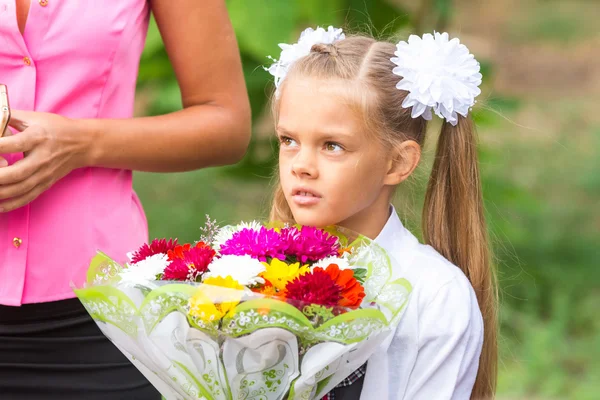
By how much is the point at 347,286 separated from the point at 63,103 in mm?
786

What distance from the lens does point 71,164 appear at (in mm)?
2025

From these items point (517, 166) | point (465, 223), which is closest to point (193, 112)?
point (465, 223)

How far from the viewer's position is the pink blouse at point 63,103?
2014 millimetres

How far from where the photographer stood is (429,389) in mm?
2047

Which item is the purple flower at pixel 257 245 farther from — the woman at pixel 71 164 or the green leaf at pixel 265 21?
the green leaf at pixel 265 21

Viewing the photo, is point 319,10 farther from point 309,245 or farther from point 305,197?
point 309,245

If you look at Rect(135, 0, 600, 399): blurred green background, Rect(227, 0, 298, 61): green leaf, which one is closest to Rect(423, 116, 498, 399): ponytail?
Rect(135, 0, 600, 399): blurred green background

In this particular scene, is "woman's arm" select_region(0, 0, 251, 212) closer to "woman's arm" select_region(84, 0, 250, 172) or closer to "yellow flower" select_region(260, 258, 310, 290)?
"woman's arm" select_region(84, 0, 250, 172)

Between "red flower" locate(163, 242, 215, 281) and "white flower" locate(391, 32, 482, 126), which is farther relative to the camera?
"white flower" locate(391, 32, 482, 126)

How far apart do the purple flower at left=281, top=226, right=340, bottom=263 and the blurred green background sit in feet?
2.10

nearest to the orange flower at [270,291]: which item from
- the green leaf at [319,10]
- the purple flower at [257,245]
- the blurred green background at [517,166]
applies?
the purple flower at [257,245]

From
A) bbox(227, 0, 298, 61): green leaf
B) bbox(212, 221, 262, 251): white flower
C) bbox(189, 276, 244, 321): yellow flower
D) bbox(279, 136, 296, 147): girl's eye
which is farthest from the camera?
bbox(227, 0, 298, 61): green leaf

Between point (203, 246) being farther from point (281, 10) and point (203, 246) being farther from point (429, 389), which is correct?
point (281, 10)

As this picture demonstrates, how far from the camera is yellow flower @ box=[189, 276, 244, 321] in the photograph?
1606 mm
